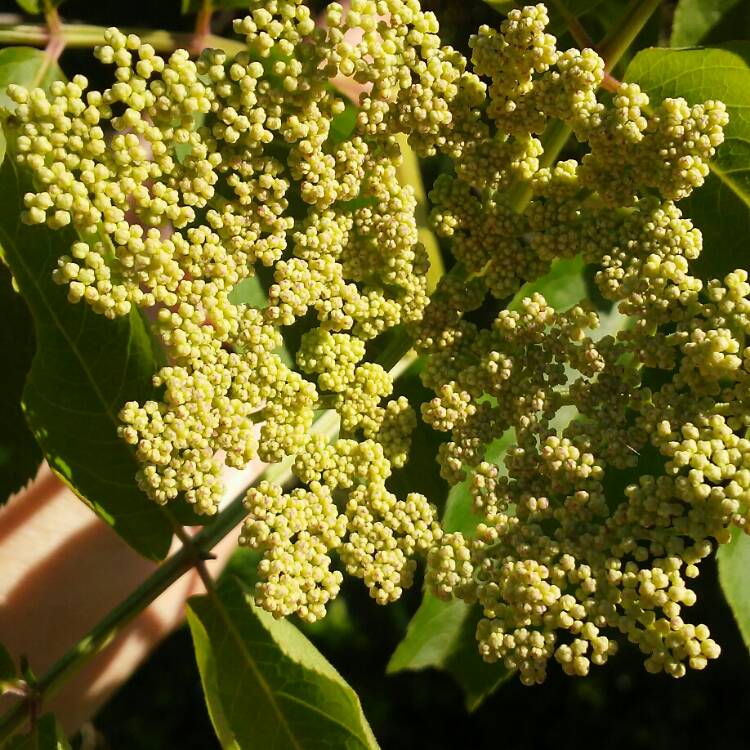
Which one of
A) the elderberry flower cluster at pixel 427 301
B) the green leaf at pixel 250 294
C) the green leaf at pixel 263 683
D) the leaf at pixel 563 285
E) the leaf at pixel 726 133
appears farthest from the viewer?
the leaf at pixel 563 285

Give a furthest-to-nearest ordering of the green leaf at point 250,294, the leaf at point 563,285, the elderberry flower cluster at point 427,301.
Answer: the leaf at point 563,285 < the green leaf at point 250,294 < the elderberry flower cluster at point 427,301

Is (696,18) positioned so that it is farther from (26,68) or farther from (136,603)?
(136,603)

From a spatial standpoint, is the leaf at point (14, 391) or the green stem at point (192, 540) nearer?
the green stem at point (192, 540)

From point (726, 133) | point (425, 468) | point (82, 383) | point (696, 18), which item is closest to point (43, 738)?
point (82, 383)

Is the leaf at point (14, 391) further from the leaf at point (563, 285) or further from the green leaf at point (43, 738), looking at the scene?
the leaf at point (563, 285)

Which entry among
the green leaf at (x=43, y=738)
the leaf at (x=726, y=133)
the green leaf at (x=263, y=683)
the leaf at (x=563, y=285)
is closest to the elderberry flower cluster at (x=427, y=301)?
the leaf at (x=726, y=133)

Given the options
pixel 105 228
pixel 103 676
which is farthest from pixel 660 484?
pixel 103 676

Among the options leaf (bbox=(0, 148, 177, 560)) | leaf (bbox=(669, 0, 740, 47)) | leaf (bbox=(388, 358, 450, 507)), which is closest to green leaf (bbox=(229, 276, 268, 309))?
leaf (bbox=(0, 148, 177, 560))
